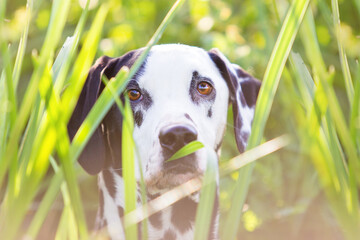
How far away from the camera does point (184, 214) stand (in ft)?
6.81

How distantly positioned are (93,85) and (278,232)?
1.66 m

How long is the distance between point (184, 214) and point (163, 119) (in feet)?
1.61

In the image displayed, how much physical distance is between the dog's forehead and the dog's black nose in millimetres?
297

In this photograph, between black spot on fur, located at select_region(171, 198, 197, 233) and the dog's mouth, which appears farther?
black spot on fur, located at select_region(171, 198, 197, 233)

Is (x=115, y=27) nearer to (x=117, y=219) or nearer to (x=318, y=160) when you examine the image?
(x=117, y=219)

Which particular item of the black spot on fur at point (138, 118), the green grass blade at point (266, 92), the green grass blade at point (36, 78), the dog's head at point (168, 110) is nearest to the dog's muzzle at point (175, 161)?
the dog's head at point (168, 110)

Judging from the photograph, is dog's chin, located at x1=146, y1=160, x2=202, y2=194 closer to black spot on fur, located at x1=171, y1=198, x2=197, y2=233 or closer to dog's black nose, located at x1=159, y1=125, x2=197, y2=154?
dog's black nose, located at x1=159, y1=125, x2=197, y2=154

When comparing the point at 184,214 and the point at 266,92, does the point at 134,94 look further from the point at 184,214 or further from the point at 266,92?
the point at 266,92

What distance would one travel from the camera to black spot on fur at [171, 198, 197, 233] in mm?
2057

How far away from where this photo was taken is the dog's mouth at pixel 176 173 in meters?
1.77

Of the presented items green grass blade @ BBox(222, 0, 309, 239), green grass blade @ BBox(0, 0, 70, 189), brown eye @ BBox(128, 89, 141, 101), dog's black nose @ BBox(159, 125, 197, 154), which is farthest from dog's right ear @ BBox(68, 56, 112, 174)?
green grass blade @ BBox(222, 0, 309, 239)

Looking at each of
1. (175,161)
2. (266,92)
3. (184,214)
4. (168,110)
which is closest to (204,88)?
(168,110)

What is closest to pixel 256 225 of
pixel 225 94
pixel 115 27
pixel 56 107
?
pixel 225 94

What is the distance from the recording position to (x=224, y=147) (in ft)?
10.8
